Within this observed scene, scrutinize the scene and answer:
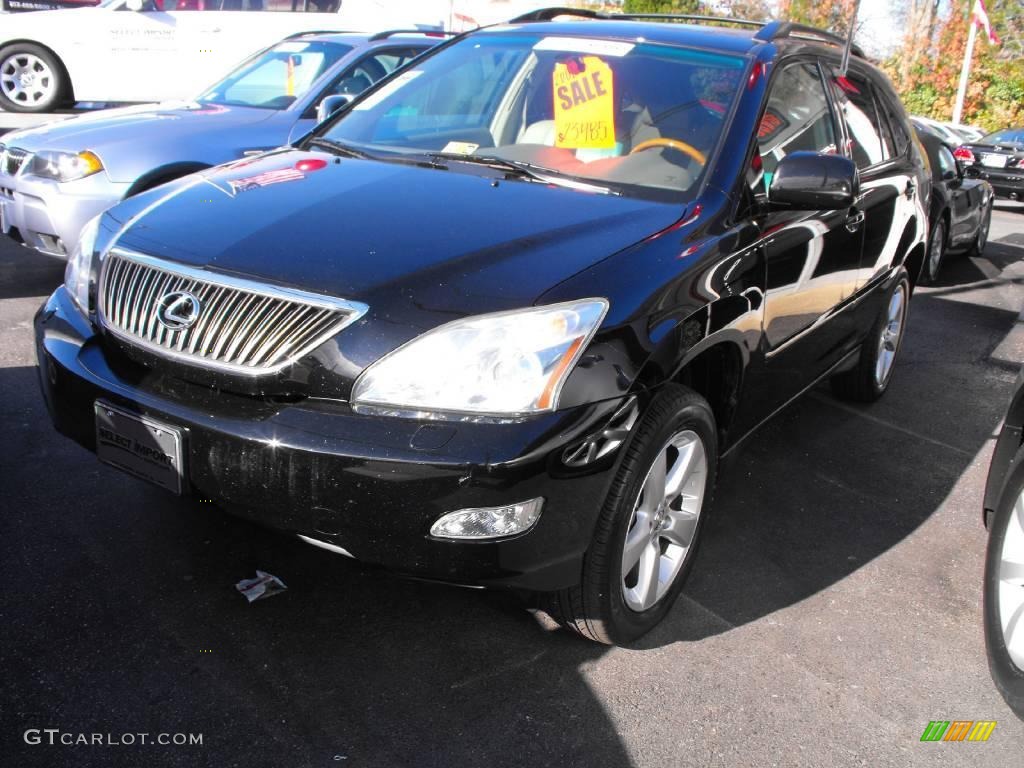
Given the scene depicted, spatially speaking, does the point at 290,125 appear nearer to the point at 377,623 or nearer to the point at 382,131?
the point at 382,131

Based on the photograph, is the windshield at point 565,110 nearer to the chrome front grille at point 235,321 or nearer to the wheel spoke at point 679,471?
the wheel spoke at point 679,471

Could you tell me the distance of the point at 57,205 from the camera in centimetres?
560

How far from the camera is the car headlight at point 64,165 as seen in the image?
570 cm

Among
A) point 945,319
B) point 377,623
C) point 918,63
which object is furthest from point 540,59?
point 918,63

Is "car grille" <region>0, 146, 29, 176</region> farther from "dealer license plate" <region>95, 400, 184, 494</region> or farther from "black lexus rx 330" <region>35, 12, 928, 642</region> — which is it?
"dealer license plate" <region>95, 400, 184, 494</region>

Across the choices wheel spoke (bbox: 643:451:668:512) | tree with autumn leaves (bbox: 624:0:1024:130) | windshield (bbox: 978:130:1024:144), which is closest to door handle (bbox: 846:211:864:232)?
wheel spoke (bbox: 643:451:668:512)

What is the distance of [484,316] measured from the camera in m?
2.46

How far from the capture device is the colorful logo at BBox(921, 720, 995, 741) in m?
2.71

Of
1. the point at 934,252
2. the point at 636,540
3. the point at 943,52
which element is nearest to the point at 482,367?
the point at 636,540

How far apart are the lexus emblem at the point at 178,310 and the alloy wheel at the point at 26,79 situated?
1218cm

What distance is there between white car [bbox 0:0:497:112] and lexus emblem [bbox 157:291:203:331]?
1045 centimetres

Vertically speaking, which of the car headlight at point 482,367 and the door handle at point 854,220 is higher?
the door handle at point 854,220

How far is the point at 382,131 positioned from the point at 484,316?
1.74 metres

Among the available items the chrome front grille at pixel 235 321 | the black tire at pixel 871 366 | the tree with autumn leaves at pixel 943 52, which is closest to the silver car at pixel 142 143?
the chrome front grille at pixel 235 321
